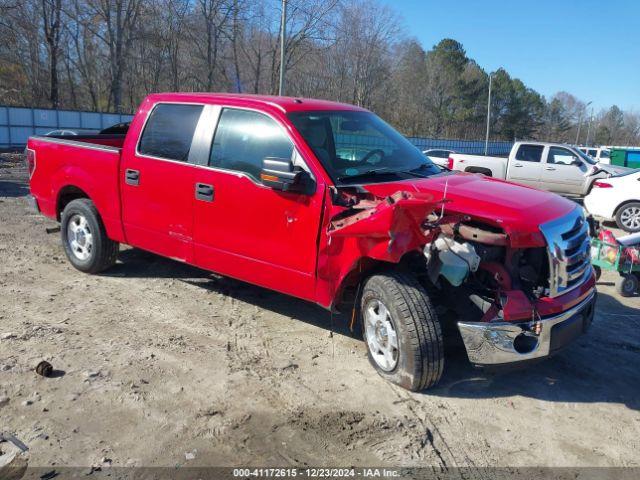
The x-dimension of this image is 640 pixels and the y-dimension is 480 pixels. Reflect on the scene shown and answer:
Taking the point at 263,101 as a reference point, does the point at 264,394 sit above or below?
below

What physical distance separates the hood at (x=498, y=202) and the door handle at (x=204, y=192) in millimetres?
1447

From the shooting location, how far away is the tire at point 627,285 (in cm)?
627

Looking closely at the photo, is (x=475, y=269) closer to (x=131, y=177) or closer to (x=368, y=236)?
(x=368, y=236)

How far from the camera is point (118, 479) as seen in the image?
9.47ft

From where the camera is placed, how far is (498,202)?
388cm

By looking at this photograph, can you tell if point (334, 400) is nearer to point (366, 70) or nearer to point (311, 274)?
point (311, 274)

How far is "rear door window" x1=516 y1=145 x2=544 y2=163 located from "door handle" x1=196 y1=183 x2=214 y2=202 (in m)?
14.5

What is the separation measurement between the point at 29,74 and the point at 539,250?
4638 cm

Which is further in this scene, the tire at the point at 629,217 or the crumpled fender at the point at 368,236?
the tire at the point at 629,217

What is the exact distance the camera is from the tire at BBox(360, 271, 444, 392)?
367cm

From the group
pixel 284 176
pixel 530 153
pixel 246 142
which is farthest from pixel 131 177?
pixel 530 153

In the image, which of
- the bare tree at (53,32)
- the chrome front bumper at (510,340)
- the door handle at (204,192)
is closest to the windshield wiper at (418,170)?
the chrome front bumper at (510,340)

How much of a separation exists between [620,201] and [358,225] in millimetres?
10175

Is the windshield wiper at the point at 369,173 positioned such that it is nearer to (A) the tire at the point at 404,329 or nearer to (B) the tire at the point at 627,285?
(A) the tire at the point at 404,329
